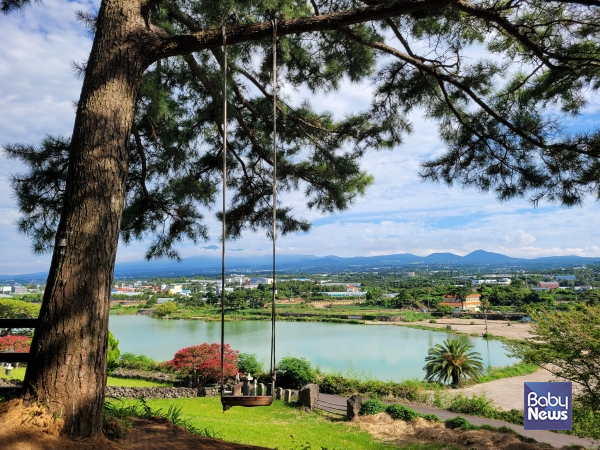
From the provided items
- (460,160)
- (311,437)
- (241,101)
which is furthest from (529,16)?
(311,437)

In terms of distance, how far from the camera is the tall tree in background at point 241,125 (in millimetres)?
1979

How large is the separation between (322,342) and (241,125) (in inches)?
914

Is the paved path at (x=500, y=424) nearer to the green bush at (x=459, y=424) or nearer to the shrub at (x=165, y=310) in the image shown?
the green bush at (x=459, y=424)

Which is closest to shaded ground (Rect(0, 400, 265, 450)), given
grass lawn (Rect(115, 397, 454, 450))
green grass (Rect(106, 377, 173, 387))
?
grass lawn (Rect(115, 397, 454, 450))

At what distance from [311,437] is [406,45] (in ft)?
21.8

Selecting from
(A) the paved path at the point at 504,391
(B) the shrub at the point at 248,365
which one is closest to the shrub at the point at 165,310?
(B) the shrub at the point at 248,365

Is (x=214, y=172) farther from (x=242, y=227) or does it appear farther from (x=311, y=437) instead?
(x=311, y=437)

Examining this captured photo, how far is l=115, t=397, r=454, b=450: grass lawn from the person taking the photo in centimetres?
629

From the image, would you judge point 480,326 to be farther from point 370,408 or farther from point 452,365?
point 370,408

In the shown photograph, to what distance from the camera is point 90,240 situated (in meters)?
2.01

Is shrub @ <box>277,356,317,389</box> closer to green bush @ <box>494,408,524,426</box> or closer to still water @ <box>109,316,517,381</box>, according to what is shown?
still water @ <box>109,316,517,381</box>

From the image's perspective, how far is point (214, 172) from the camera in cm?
481

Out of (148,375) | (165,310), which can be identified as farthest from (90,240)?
(165,310)

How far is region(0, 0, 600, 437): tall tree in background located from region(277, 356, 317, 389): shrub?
8712 millimetres
